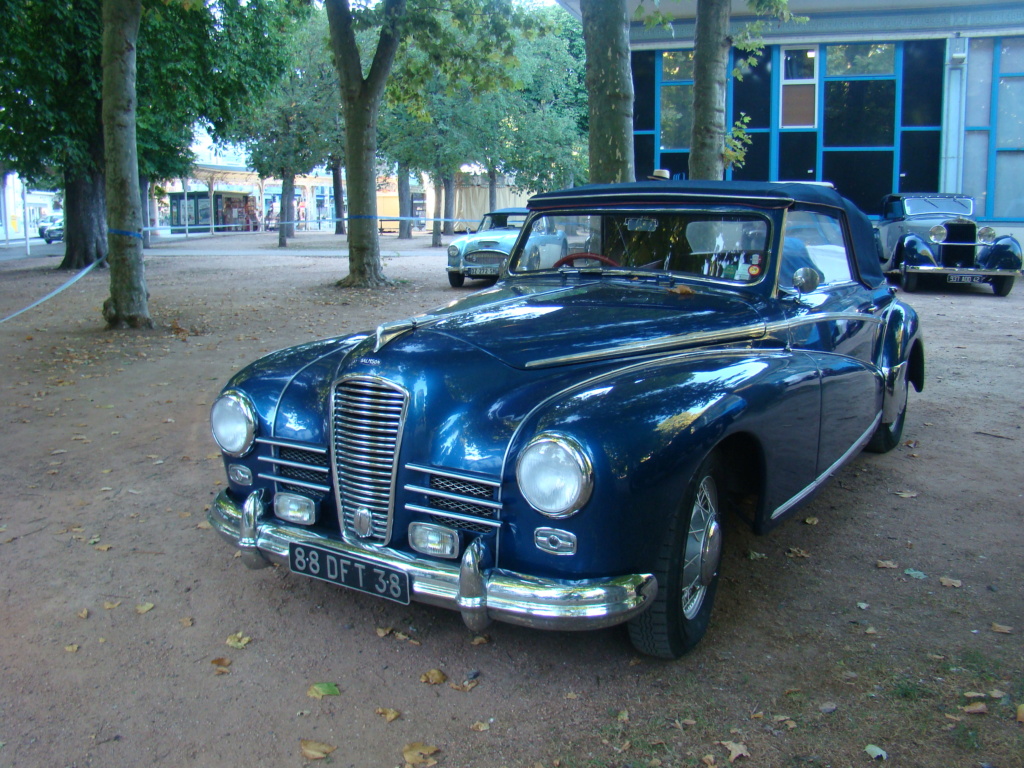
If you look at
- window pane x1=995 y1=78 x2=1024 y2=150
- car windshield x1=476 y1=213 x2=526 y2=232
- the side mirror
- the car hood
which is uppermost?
window pane x1=995 y1=78 x2=1024 y2=150

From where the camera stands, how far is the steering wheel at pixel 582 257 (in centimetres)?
453

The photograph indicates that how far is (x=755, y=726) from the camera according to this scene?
2.80m

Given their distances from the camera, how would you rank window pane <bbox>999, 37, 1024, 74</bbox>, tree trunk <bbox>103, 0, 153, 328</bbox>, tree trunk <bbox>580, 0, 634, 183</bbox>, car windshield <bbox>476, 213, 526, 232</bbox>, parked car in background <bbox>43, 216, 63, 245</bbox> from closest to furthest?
tree trunk <bbox>580, 0, 634, 183</bbox> < tree trunk <bbox>103, 0, 153, 328</bbox> < car windshield <bbox>476, 213, 526, 232</bbox> < window pane <bbox>999, 37, 1024, 74</bbox> < parked car in background <bbox>43, 216, 63, 245</bbox>

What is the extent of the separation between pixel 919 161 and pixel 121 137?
1857 centimetres

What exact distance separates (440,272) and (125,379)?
12.3 m

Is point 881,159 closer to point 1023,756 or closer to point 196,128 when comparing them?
point 1023,756

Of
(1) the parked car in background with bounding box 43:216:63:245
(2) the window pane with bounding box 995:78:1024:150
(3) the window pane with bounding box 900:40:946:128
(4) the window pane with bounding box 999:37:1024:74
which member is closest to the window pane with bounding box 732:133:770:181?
(3) the window pane with bounding box 900:40:946:128

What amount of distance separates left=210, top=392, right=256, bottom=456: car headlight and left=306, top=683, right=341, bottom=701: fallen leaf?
95cm

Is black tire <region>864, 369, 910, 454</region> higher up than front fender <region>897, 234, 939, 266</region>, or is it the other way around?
front fender <region>897, 234, 939, 266</region>

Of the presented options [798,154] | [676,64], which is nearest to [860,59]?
[798,154]

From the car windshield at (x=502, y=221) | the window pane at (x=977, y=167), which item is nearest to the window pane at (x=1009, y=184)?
the window pane at (x=977, y=167)

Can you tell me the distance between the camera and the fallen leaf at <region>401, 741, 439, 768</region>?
2.65 meters

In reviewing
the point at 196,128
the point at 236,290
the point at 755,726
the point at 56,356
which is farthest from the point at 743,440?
the point at 196,128

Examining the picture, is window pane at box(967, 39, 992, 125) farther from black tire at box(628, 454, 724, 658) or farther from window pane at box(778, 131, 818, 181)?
black tire at box(628, 454, 724, 658)
